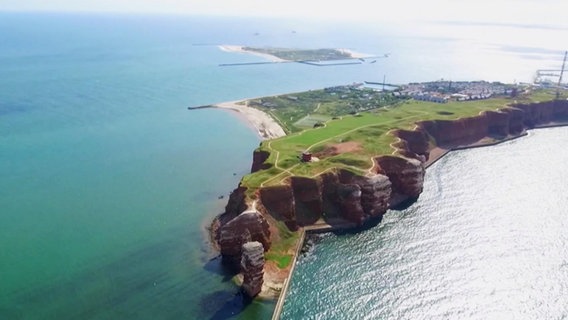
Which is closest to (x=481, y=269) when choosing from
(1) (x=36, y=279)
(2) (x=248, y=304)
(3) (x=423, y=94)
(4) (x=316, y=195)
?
(4) (x=316, y=195)

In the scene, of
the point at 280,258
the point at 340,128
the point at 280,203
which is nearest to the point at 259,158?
the point at 280,203

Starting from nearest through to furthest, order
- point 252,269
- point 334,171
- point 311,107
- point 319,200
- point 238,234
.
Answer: point 252,269, point 238,234, point 319,200, point 334,171, point 311,107

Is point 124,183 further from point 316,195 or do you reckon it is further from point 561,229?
point 561,229

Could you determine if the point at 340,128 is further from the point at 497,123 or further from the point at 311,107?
the point at 497,123

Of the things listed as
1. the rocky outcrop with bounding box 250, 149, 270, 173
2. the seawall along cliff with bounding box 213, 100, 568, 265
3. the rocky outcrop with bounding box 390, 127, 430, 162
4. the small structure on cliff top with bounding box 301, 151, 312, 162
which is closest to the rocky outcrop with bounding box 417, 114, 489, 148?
the rocky outcrop with bounding box 390, 127, 430, 162

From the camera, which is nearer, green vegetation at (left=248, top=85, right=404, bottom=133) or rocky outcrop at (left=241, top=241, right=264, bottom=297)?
rocky outcrop at (left=241, top=241, right=264, bottom=297)

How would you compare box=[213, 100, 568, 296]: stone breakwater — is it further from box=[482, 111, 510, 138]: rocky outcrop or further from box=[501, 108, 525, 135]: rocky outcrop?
box=[501, 108, 525, 135]: rocky outcrop

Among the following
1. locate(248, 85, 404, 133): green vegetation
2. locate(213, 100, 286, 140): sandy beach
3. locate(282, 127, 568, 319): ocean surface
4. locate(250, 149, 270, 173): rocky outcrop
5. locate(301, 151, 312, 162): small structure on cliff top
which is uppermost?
locate(301, 151, 312, 162): small structure on cliff top
